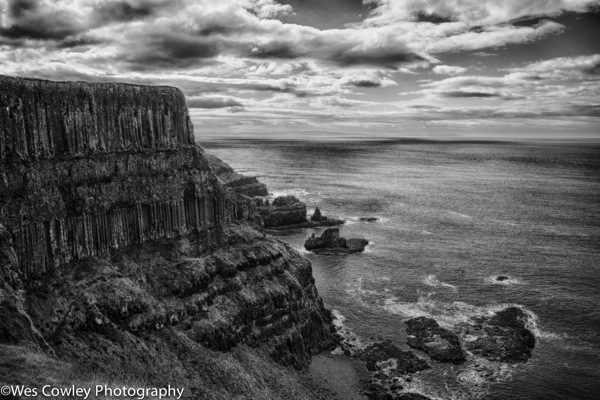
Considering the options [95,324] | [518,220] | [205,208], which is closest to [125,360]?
[95,324]

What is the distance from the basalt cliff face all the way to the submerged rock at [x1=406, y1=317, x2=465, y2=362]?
13585 millimetres

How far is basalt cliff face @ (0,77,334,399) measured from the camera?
43125 mm

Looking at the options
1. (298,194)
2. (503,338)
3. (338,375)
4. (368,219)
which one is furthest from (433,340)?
(298,194)

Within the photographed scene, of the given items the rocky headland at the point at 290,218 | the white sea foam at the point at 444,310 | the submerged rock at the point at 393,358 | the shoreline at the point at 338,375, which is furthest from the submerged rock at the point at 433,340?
the rocky headland at the point at 290,218

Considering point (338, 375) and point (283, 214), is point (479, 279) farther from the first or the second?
point (283, 214)

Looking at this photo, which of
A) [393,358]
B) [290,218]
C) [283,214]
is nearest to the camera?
[393,358]

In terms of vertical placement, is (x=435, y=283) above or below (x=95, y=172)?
below

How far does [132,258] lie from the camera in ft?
176

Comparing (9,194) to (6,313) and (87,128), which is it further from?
(6,313)

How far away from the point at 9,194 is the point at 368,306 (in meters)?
57.1

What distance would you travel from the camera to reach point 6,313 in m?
33.9

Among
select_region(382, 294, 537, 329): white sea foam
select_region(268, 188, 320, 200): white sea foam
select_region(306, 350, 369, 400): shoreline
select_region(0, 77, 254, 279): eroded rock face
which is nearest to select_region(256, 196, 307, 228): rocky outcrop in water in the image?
select_region(268, 188, 320, 200): white sea foam

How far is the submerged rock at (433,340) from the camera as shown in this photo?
65.4m

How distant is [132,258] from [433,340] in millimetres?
44129
